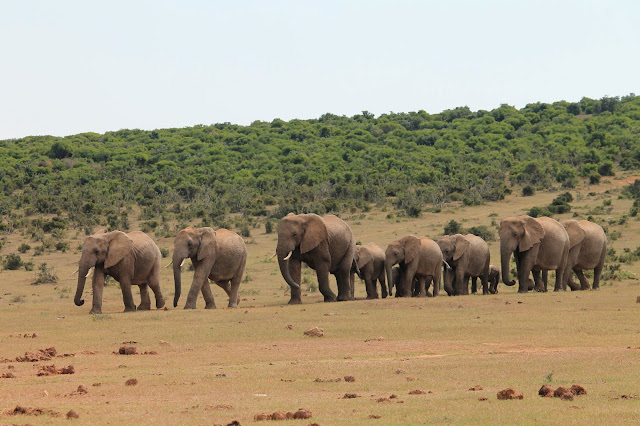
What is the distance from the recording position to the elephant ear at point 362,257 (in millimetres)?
28875

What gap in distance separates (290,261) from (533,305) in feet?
22.3

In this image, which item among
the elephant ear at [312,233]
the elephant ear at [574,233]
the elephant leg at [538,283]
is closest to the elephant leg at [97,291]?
the elephant ear at [312,233]

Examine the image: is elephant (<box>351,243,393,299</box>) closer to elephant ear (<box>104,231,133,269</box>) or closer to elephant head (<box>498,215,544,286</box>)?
elephant head (<box>498,215,544,286</box>)

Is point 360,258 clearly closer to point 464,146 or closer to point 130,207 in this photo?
point 130,207

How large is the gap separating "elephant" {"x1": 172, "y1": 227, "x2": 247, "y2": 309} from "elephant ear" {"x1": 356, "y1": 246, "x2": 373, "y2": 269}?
3.94 metres

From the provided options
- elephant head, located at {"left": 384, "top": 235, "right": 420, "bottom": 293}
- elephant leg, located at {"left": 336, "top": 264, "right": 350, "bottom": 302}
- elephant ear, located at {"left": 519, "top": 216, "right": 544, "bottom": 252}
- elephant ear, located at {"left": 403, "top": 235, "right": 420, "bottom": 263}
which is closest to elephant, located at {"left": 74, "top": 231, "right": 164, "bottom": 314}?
elephant leg, located at {"left": 336, "top": 264, "right": 350, "bottom": 302}

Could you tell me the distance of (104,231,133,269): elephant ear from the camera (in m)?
23.8

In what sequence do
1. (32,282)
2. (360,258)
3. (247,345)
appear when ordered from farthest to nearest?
1. (32,282)
2. (360,258)
3. (247,345)

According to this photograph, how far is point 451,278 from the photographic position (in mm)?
30109

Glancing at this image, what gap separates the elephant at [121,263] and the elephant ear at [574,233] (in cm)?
1265

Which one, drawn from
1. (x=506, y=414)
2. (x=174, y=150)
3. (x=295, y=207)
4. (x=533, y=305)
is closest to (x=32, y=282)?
(x=533, y=305)

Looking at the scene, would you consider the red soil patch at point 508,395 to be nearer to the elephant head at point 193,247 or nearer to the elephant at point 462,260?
the elephant head at point 193,247

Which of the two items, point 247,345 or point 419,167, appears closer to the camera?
point 247,345

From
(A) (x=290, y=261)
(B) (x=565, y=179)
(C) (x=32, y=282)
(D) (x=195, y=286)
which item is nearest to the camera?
(D) (x=195, y=286)
